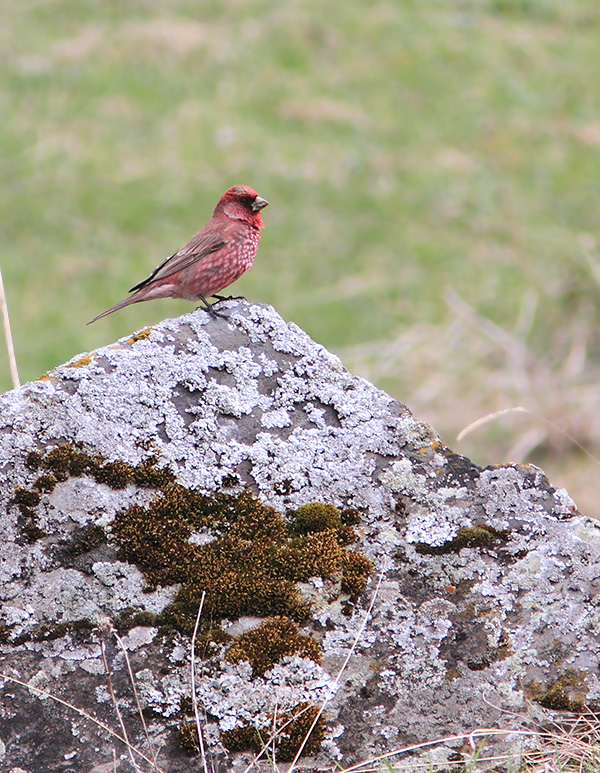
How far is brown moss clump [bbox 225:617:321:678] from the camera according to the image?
9.86ft

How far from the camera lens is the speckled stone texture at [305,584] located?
2.94 meters

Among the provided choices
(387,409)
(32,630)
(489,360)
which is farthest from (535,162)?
(32,630)

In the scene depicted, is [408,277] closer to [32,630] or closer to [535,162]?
[535,162]

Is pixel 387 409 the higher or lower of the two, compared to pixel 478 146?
lower

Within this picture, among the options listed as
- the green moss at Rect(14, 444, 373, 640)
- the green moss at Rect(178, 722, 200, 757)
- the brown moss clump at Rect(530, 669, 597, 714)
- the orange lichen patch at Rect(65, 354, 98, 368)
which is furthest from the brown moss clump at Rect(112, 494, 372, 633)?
the brown moss clump at Rect(530, 669, 597, 714)

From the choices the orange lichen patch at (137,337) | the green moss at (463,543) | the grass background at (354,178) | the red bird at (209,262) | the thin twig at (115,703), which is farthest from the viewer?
the grass background at (354,178)

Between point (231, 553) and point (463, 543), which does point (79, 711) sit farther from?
point (463, 543)

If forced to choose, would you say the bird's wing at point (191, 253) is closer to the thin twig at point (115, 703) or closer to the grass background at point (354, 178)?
the thin twig at point (115, 703)

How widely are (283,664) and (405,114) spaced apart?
12381 millimetres

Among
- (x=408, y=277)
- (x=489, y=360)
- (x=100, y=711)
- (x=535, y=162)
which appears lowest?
(x=100, y=711)

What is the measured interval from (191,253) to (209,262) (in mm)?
91

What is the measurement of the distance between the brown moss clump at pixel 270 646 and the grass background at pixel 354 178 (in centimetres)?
510

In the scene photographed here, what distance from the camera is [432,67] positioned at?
15227mm

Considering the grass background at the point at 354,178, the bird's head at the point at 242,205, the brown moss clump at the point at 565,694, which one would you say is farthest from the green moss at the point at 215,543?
the grass background at the point at 354,178
